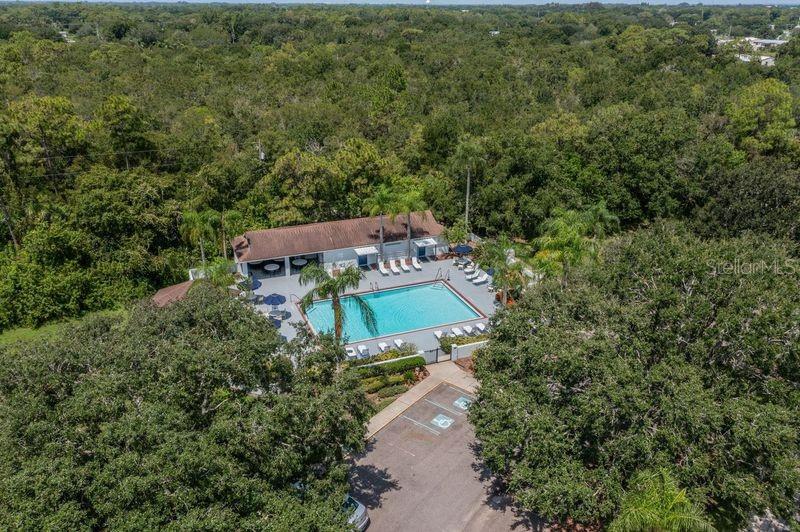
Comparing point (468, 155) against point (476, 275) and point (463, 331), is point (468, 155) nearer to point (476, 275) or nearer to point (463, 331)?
point (476, 275)

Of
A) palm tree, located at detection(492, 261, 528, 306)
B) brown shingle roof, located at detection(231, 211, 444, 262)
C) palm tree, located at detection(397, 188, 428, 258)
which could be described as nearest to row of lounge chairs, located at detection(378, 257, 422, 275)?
brown shingle roof, located at detection(231, 211, 444, 262)

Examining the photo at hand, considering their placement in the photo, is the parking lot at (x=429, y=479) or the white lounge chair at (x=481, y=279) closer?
the parking lot at (x=429, y=479)

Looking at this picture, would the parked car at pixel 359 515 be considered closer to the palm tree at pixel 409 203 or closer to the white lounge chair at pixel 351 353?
the white lounge chair at pixel 351 353

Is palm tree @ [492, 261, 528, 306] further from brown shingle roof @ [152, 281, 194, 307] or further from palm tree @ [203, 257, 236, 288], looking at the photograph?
brown shingle roof @ [152, 281, 194, 307]

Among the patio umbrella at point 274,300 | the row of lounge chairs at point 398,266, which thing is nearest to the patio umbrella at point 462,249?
the row of lounge chairs at point 398,266

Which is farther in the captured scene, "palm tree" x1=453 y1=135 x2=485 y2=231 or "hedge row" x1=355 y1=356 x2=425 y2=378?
"palm tree" x1=453 y1=135 x2=485 y2=231

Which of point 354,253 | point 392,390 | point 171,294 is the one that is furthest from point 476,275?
point 171,294

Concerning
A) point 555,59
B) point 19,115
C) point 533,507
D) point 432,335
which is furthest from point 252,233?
point 555,59
